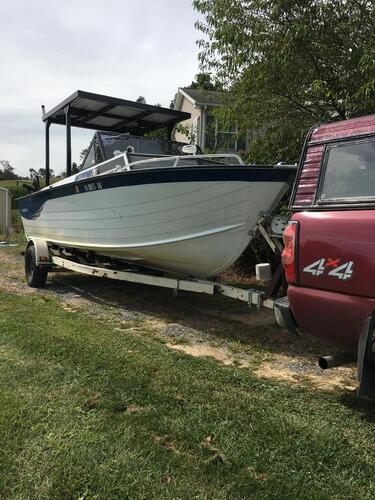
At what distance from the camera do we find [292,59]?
23.9 feet

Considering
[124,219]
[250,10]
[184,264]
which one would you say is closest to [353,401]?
[184,264]

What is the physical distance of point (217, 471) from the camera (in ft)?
9.59

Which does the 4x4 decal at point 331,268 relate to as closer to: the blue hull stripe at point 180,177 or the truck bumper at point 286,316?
the truck bumper at point 286,316

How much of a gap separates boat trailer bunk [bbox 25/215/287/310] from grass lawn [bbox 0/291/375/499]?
3.41 ft

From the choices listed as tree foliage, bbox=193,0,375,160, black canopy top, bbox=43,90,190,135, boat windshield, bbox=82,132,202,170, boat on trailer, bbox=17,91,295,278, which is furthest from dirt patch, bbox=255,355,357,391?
black canopy top, bbox=43,90,190,135

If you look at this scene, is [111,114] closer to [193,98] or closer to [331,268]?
[331,268]

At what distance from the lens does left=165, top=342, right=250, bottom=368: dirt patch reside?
502 centimetres

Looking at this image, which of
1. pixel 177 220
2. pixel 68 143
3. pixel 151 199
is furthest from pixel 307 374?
pixel 68 143

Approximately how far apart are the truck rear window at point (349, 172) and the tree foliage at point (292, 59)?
9.65 feet

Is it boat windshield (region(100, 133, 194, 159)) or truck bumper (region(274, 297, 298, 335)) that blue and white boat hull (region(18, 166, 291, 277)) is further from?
truck bumper (region(274, 297, 298, 335))

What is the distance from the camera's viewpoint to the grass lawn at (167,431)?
2.81 meters

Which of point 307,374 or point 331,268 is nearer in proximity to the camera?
point 331,268

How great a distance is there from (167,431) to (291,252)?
1.50m

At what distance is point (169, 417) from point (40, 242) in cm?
628
